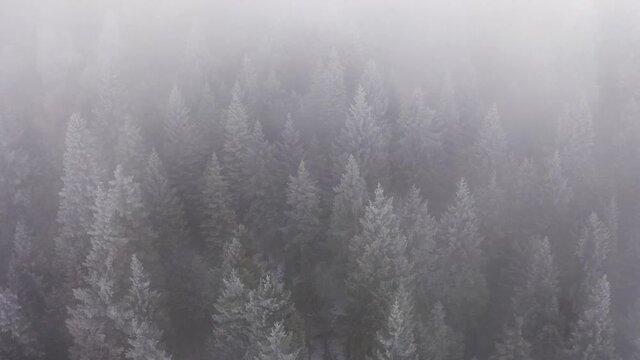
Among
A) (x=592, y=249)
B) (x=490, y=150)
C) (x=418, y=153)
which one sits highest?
(x=418, y=153)

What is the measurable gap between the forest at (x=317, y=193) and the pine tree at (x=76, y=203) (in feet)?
0.58

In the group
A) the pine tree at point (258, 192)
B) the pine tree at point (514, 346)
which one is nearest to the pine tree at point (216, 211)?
the pine tree at point (258, 192)

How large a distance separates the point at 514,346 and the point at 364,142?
19213mm

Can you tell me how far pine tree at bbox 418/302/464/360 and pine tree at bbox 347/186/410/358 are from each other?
2605 millimetres

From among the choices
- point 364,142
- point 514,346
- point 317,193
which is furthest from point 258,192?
point 514,346

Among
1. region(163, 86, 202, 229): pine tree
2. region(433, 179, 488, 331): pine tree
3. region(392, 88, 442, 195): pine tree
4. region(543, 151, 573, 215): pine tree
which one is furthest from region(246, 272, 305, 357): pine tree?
region(543, 151, 573, 215): pine tree

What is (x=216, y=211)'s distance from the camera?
45.8 m

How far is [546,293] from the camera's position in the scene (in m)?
43.1

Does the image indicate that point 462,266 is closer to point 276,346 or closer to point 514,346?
point 514,346

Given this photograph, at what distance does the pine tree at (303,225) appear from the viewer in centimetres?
4431

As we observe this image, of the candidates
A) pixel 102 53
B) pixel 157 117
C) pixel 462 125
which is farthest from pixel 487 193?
pixel 102 53

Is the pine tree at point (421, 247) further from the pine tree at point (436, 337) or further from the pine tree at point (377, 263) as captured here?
the pine tree at point (377, 263)

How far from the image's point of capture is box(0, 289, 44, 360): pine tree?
4228 centimetres

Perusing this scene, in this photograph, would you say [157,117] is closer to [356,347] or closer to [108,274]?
[108,274]
